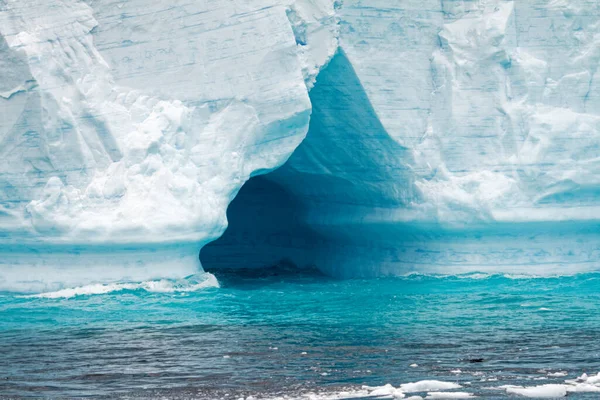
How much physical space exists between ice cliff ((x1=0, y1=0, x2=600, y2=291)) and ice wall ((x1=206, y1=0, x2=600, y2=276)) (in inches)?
0.9

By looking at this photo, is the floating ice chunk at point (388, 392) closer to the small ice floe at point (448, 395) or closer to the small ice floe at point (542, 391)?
the small ice floe at point (448, 395)

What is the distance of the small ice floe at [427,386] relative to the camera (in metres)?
6.12

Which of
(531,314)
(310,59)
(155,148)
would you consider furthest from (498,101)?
(155,148)

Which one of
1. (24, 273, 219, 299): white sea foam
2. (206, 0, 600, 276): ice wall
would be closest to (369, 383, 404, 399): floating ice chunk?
(24, 273, 219, 299): white sea foam

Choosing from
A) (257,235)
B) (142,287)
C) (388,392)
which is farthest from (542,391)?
(257,235)

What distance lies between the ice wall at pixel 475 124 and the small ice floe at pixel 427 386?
6.08m

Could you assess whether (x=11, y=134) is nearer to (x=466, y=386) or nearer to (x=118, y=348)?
(x=118, y=348)

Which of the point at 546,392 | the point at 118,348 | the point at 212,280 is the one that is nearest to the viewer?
the point at 546,392

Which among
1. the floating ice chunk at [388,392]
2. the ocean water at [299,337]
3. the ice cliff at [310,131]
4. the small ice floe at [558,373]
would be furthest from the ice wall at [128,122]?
the small ice floe at [558,373]

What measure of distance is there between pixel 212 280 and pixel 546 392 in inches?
241

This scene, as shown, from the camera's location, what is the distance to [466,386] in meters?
6.18

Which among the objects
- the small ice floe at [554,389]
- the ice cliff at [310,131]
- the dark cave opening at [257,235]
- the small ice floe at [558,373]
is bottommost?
the dark cave opening at [257,235]

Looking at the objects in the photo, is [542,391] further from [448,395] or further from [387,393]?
[387,393]

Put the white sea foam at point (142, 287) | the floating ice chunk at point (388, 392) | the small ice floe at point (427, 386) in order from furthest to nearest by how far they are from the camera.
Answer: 1. the white sea foam at point (142, 287)
2. the small ice floe at point (427, 386)
3. the floating ice chunk at point (388, 392)
